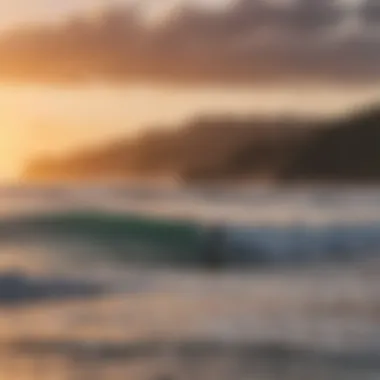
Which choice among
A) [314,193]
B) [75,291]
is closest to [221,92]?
[314,193]

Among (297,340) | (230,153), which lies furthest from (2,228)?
(297,340)

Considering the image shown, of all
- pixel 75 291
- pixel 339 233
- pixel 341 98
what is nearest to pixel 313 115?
pixel 341 98

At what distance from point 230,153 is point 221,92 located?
0.31 feet

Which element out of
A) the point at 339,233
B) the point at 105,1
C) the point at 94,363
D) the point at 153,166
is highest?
the point at 105,1

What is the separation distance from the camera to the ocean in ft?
3.35

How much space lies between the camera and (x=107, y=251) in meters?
1.06

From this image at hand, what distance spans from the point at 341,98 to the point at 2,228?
21.6 inches

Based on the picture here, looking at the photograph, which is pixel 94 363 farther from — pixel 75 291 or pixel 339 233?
pixel 339 233

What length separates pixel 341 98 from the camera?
1053 millimetres

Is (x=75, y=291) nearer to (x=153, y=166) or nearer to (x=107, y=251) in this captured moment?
(x=107, y=251)

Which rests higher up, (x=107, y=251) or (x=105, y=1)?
(x=105, y=1)

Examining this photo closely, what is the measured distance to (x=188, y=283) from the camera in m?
1.05

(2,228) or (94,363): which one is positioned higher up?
(2,228)

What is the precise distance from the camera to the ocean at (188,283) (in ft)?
3.35
